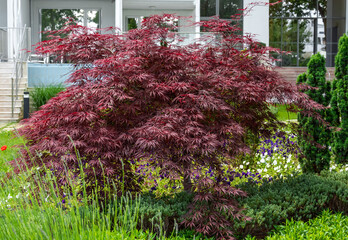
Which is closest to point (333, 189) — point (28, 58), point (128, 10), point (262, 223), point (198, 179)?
point (262, 223)

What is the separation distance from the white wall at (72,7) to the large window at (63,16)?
232 mm

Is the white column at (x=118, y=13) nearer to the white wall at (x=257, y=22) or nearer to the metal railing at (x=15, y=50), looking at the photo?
the metal railing at (x=15, y=50)

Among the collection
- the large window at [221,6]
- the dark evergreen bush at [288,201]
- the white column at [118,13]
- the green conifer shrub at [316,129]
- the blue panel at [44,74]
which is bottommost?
the dark evergreen bush at [288,201]

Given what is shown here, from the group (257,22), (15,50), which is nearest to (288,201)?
(15,50)

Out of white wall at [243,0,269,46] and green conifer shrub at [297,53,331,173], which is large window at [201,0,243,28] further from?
green conifer shrub at [297,53,331,173]

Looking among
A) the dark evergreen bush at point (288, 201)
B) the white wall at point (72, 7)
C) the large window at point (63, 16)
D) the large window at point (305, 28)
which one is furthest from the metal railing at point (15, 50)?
the large window at point (305, 28)

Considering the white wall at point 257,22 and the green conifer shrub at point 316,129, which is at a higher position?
the white wall at point 257,22

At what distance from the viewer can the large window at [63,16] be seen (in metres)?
17.7

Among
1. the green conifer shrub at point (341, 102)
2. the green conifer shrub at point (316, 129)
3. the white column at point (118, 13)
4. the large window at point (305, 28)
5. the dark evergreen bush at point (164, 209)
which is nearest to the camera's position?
the dark evergreen bush at point (164, 209)

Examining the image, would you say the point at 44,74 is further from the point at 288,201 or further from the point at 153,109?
the point at 288,201

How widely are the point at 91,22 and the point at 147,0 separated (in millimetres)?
3550

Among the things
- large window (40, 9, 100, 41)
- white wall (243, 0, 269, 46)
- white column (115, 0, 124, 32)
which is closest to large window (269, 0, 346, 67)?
white wall (243, 0, 269, 46)

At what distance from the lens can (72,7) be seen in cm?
1761

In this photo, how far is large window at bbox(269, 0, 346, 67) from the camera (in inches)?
707
